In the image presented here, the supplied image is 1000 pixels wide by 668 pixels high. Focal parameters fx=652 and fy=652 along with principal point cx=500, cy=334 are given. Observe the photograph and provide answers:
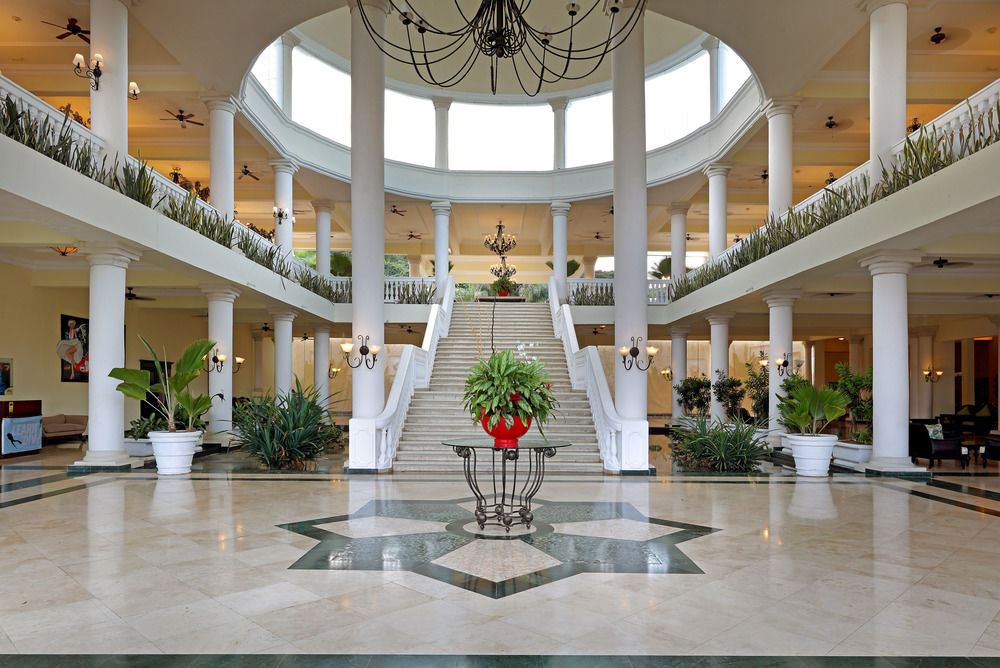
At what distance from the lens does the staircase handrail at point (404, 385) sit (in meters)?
11.1

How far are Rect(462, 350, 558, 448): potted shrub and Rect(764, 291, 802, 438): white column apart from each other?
29.6 ft

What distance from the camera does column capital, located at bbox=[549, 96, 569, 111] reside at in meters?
24.0

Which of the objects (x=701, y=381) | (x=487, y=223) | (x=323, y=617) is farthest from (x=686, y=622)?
(x=487, y=223)

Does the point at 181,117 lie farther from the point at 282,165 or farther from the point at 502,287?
the point at 502,287

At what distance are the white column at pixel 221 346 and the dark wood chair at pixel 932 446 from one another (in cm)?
1344

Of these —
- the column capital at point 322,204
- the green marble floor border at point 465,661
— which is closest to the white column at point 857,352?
the column capital at point 322,204

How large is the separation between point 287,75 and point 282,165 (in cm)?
297

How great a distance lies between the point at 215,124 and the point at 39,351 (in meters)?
6.61

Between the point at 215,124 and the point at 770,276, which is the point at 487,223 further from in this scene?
the point at 770,276

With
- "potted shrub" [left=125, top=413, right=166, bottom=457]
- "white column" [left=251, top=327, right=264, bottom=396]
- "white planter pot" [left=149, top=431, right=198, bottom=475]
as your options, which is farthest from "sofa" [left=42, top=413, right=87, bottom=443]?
"white column" [left=251, top=327, right=264, bottom=396]

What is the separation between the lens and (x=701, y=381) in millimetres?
18938

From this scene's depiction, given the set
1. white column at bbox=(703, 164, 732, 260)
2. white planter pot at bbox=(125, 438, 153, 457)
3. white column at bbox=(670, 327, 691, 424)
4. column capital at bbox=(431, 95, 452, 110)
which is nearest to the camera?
white planter pot at bbox=(125, 438, 153, 457)

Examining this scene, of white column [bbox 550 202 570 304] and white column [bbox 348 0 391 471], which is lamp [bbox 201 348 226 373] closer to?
white column [bbox 348 0 391 471]

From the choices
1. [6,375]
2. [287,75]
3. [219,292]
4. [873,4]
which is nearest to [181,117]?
[219,292]
